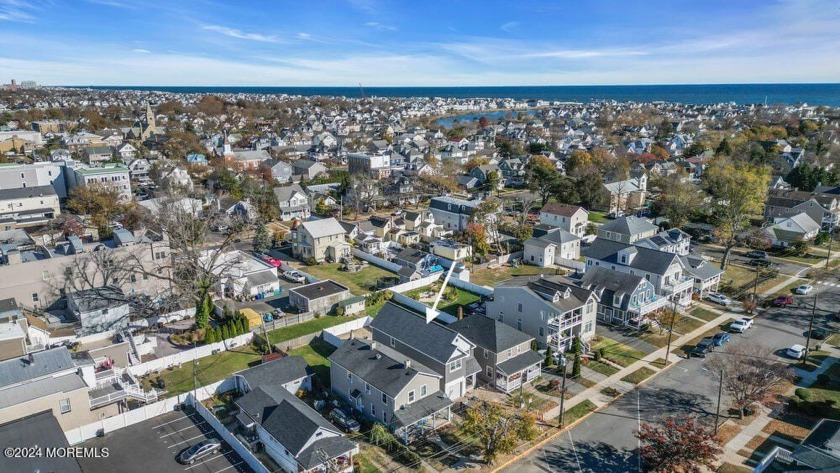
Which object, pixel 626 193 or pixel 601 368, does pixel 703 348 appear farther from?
pixel 626 193

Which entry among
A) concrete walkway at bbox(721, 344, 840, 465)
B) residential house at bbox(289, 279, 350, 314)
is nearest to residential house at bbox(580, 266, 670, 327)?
concrete walkway at bbox(721, 344, 840, 465)

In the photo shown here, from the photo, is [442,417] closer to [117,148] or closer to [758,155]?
[758,155]

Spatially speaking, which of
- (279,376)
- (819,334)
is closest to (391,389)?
(279,376)

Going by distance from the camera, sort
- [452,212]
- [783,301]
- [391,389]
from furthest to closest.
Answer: [452,212] < [783,301] < [391,389]

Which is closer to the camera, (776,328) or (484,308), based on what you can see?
(776,328)

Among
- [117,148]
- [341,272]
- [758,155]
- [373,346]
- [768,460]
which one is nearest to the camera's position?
[768,460]

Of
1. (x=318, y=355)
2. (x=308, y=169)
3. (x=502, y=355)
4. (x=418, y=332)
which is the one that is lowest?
(x=318, y=355)

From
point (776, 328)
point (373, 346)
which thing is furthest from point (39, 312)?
point (776, 328)
